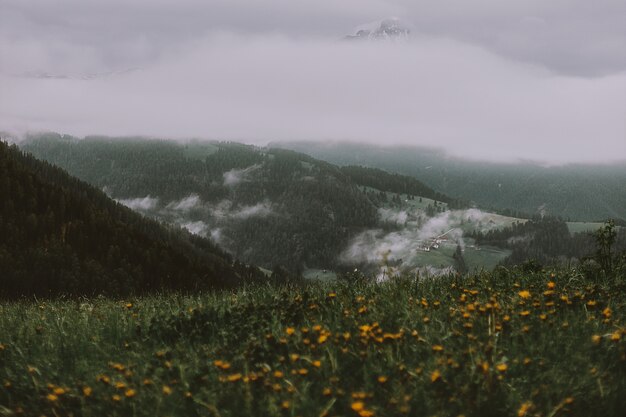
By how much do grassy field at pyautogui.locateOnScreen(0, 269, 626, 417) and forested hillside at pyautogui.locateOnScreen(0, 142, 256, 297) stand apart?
99.8 meters

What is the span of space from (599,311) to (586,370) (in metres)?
1.70

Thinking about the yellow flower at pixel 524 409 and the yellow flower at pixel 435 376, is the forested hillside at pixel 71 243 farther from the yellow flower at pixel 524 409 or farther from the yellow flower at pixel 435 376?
the yellow flower at pixel 524 409

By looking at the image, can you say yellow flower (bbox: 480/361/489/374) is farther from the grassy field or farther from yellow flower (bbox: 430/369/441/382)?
yellow flower (bbox: 430/369/441/382)

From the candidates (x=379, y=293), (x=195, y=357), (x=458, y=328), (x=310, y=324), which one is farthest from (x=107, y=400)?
(x=379, y=293)

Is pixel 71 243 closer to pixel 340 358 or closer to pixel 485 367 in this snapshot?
pixel 340 358

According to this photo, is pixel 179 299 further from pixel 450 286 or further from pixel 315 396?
pixel 315 396

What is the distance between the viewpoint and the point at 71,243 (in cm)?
13388

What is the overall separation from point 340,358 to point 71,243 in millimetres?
142322

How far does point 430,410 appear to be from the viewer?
4277 millimetres

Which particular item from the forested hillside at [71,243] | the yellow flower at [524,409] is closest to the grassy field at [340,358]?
the yellow flower at [524,409]

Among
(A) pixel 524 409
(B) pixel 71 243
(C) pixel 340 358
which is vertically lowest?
(B) pixel 71 243

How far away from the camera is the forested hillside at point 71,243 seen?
4532 inches

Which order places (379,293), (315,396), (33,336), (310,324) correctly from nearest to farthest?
(315,396)
(310,324)
(33,336)
(379,293)

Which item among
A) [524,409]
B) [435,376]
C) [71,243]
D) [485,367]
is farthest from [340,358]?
[71,243]
